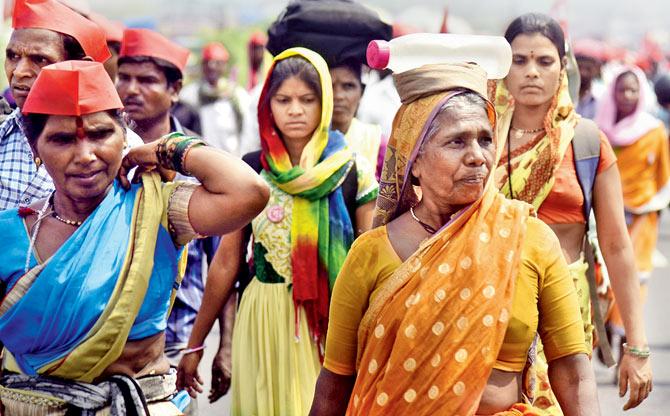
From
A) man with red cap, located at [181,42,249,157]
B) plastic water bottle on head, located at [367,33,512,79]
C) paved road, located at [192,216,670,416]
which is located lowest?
paved road, located at [192,216,670,416]

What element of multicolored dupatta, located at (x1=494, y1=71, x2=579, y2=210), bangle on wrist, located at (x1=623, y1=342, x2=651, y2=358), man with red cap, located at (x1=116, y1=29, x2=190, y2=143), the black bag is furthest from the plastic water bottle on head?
the black bag

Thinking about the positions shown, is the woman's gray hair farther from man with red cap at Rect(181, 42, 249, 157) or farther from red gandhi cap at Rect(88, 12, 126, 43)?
man with red cap at Rect(181, 42, 249, 157)

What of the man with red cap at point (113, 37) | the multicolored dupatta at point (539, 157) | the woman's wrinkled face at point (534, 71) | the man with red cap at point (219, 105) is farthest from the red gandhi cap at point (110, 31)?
the man with red cap at point (219, 105)

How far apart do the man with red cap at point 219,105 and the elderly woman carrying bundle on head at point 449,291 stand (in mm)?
8807

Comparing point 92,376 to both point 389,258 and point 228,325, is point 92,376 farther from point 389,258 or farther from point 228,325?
point 228,325

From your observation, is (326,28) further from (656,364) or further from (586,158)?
(656,364)

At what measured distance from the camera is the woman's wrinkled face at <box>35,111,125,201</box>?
4250 mm

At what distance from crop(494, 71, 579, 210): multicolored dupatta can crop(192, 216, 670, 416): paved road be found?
2964mm

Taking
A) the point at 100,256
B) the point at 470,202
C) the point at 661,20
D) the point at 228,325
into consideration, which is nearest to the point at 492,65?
the point at 470,202

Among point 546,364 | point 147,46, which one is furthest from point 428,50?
point 147,46

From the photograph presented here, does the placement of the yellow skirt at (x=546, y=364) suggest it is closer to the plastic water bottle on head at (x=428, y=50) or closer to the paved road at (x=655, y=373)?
the plastic water bottle on head at (x=428, y=50)

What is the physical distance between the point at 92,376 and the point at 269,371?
1.81 metres

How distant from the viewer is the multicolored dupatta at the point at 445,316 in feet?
12.5

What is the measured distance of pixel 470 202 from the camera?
13.0 ft
